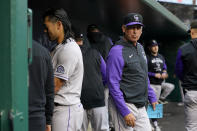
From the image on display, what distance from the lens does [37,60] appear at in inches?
93.0

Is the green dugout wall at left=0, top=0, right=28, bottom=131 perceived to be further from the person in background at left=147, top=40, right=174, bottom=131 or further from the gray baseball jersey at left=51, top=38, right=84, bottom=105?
the person in background at left=147, top=40, right=174, bottom=131

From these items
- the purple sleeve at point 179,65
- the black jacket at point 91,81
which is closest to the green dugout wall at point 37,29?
the purple sleeve at point 179,65

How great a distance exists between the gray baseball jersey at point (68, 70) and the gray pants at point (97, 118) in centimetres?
128

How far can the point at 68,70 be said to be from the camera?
301 cm

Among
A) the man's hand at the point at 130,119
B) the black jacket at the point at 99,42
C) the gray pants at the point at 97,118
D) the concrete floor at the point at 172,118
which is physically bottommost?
the concrete floor at the point at 172,118

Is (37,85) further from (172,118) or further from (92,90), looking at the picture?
(172,118)

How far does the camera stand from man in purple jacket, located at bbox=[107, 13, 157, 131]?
3.59 m

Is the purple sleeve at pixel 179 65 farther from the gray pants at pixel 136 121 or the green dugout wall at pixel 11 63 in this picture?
the green dugout wall at pixel 11 63

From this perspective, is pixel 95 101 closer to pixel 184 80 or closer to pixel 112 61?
pixel 112 61

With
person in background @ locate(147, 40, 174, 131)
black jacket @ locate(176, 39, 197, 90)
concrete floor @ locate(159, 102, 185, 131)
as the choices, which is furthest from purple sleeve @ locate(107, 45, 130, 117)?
person in background @ locate(147, 40, 174, 131)

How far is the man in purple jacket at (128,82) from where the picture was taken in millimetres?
3594

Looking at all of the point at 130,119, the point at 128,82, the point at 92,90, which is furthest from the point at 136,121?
the point at 92,90

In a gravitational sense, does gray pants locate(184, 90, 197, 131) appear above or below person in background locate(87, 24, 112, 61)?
below

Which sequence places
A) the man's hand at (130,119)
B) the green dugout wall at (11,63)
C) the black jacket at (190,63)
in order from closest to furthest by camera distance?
1. the green dugout wall at (11,63)
2. the man's hand at (130,119)
3. the black jacket at (190,63)
